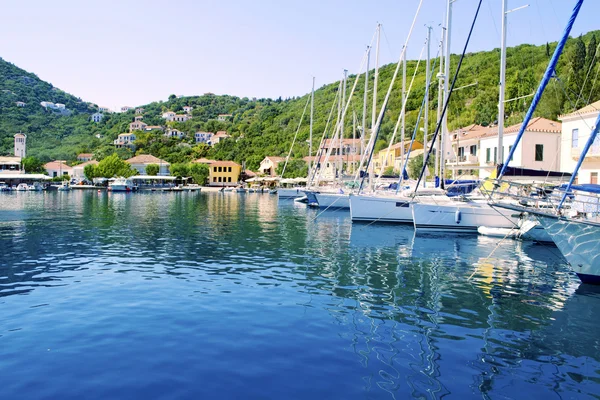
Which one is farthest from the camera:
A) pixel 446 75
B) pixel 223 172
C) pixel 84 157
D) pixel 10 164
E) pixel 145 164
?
pixel 84 157

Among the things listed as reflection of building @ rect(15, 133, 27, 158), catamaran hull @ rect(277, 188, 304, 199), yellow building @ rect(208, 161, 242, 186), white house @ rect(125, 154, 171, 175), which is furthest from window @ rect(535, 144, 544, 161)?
reflection of building @ rect(15, 133, 27, 158)

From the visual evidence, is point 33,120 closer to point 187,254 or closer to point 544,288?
point 187,254

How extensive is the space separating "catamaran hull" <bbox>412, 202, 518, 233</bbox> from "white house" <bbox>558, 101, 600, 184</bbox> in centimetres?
846

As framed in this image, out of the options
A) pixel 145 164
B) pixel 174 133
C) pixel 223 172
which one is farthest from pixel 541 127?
pixel 174 133

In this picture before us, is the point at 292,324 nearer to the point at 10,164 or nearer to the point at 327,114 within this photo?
the point at 327,114

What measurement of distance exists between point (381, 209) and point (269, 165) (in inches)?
3484

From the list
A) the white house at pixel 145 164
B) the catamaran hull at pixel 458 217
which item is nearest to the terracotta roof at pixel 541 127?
the catamaran hull at pixel 458 217

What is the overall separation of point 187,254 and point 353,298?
32.0 feet

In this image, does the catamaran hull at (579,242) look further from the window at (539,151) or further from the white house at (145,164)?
the white house at (145,164)

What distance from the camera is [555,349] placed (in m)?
10.2

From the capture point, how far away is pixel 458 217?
2944 cm

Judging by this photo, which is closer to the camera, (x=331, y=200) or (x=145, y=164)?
(x=331, y=200)

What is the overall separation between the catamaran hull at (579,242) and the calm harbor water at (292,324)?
574mm

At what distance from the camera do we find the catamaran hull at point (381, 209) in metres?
33.6
